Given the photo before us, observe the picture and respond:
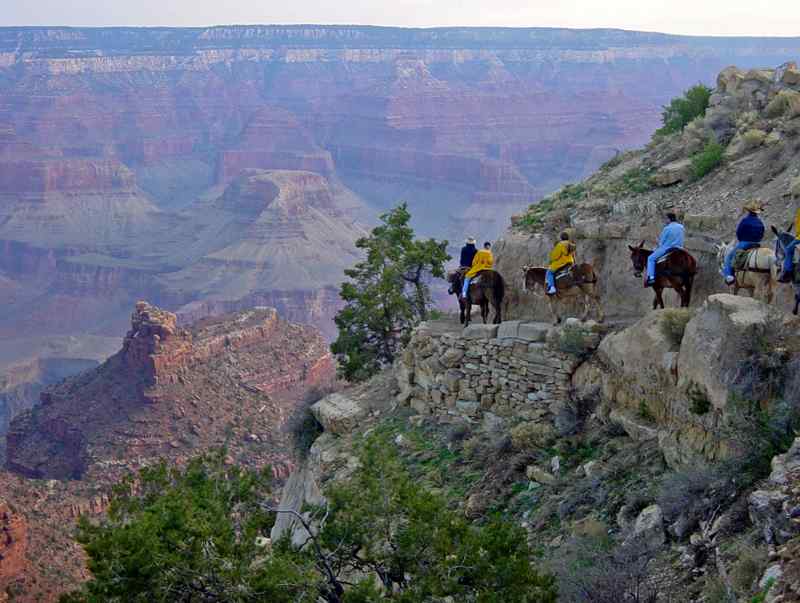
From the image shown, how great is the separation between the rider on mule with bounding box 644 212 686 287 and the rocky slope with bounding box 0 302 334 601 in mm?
21242

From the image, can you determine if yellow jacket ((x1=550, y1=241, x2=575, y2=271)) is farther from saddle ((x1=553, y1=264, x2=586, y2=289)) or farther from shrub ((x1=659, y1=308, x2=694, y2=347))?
shrub ((x1=659, y1=308, x2=694, y2=347))

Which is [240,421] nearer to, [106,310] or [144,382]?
[144,382]

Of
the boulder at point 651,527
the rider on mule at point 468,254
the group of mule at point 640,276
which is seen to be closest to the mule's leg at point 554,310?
the group of mule at point 640,276

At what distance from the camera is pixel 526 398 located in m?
17.0

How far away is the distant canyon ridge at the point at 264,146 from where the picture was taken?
9662 centimetres

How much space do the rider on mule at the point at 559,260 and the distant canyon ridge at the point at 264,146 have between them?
188 ft

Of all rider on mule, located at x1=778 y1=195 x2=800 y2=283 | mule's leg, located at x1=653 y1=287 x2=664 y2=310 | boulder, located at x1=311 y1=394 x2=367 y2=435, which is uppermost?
rider on mule, located at x1=778 y1=195 x2=800 y2=283

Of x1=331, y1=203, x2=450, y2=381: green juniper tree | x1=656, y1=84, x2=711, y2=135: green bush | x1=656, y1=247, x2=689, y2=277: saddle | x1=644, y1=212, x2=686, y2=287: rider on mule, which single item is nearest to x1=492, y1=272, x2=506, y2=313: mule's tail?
x1=644, y1=212, x2=686, y2=287: rider on mule

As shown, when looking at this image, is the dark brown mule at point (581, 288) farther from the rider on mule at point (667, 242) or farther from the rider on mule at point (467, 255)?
the rider on mule at point (467, 255)

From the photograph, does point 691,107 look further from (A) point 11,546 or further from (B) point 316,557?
(B) point 316,557

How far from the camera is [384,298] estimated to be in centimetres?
2516

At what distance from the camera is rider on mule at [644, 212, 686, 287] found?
51.8ft

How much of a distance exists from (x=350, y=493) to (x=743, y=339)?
16.0 feet

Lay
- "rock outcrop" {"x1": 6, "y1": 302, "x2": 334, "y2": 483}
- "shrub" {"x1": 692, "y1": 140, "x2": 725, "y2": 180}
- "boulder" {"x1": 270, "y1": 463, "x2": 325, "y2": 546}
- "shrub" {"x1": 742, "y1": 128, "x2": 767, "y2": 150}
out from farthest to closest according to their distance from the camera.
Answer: "rock outcrop" {"x1": 6, "y1": 302, "x2": 334, "y2": 483}
"shrub" {"x1": 742, "y1": 128, "x2": 767, "y2": 150}
"shrub" {"x1": 692, "y1": 140, "x2": 725, "y2": 180}
"boulder" {"x1": 270, "y1": 463, "x2": 325, "y2": 546}
